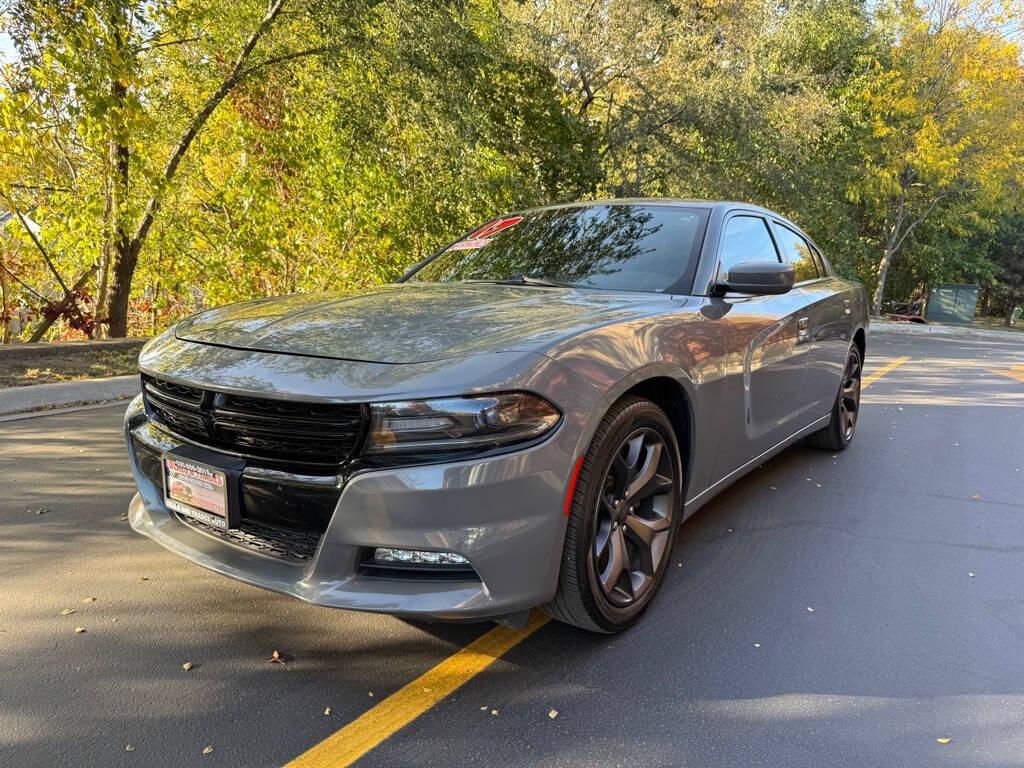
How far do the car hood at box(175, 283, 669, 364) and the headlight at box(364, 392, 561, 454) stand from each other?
0.60ft

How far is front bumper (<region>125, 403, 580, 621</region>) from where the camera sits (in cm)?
191

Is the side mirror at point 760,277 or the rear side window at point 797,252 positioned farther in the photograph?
the rear side window at point 797,252

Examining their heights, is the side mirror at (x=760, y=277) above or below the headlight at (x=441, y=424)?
above

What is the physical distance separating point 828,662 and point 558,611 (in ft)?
3.06

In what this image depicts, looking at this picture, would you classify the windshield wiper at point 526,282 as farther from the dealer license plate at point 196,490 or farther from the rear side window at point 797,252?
the rear side window at point 797,252

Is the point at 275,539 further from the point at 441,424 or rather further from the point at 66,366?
the point at 66,366

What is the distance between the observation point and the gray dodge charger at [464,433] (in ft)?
6.37

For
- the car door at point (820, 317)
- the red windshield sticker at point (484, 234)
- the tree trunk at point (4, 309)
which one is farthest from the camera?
the tree trunk at point (4, 309)

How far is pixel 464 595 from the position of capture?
6.47 ft

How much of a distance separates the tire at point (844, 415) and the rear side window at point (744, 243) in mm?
1412

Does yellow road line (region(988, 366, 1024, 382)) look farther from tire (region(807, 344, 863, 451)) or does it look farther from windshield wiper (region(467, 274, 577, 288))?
windshield wiper (region(467, 274, 577, 288))

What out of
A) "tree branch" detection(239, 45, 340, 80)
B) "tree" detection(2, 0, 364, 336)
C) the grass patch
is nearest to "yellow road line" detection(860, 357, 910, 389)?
"tree branch" detection(239, 45, 340, 80)

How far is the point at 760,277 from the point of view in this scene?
289cm

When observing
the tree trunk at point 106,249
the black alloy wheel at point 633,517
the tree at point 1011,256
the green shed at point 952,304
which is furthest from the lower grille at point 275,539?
the tree at point 1011,256
